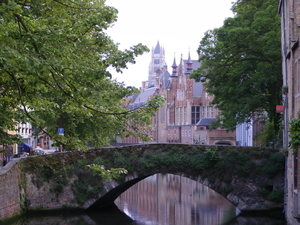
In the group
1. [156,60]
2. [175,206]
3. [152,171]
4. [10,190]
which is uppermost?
[156,60]

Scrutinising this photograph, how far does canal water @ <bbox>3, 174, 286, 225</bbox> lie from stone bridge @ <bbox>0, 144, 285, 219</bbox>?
0.74 meters

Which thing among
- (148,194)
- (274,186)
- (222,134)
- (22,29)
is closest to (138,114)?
(22,29)

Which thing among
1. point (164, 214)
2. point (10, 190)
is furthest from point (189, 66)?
point (10, 190)

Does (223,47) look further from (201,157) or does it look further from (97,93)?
(97,93)

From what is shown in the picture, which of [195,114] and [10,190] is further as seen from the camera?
A: [195,114]

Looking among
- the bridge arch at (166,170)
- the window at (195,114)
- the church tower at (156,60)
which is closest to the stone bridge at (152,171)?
the bridge arch at (166,170)

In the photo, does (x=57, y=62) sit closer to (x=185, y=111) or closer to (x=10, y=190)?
(x=10, y=190)

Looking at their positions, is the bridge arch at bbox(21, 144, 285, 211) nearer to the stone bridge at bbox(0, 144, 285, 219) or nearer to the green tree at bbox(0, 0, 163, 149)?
the stone bridge at bbox(0, 144, 285, 219)

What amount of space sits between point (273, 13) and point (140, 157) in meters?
9.29

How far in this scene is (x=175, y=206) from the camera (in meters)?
27.5

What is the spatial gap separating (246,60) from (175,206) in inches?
322

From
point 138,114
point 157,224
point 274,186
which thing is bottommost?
point 157,224

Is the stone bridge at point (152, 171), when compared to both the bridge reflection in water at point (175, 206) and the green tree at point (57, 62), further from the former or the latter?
the green tree at point (57, 62)

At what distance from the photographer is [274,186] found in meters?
23.8
